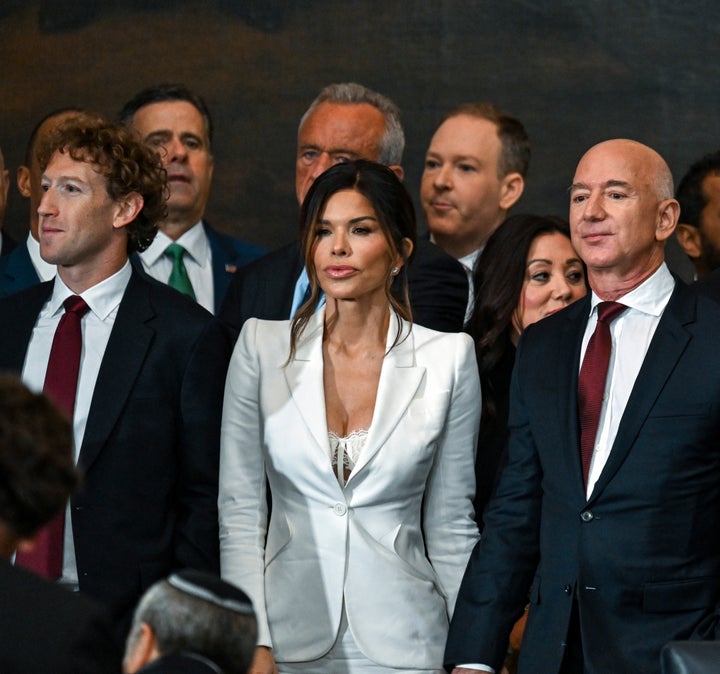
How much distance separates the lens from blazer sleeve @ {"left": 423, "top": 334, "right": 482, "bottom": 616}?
3711 millimetres

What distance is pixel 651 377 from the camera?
137 inches

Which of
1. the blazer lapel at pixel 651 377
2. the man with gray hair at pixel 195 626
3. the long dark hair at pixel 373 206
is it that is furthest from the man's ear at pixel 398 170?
the man with gray hair at pixel 195 626

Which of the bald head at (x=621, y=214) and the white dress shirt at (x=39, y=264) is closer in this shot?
the bald head at (x=621, y=214)

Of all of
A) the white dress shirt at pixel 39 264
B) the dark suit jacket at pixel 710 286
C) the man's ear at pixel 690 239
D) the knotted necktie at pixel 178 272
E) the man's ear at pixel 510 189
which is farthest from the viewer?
the man's ear at pixel 510 189

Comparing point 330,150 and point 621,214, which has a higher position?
point 330,150

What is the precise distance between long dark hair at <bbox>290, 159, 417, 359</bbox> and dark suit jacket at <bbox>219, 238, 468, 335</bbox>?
0.33 m

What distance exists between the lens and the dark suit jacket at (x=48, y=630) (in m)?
2.00

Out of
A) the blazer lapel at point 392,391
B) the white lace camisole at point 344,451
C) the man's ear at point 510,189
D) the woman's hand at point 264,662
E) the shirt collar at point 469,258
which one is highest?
the man's ear at point 510,189

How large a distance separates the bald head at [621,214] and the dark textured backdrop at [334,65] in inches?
105

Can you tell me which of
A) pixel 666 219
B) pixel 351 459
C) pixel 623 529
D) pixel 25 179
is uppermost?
pixel 25 179

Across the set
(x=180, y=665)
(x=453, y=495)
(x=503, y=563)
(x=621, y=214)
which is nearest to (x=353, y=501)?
(x=453, y=495)

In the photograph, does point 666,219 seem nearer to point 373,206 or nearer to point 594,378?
point 594,378

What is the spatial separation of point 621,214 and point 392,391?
2.38 ft

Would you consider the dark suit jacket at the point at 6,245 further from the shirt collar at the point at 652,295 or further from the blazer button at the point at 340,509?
the shirt collar at the point at 652,295
